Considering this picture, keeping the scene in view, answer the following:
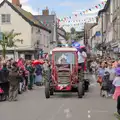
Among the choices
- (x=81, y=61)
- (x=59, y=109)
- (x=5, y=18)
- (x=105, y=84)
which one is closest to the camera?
(x=59, y=109)

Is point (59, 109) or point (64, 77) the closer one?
point (59, 109)

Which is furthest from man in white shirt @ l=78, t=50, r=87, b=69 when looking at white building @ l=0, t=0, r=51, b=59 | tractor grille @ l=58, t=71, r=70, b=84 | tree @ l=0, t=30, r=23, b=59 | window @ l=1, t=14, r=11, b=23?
window @ l=1, t=14, r=11, b=23

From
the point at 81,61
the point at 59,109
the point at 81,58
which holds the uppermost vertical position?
the point at 81,58

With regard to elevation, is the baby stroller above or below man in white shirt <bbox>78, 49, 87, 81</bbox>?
below

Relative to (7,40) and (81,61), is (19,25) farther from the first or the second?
(81,61)

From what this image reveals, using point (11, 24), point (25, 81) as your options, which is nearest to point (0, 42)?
point (11, 24)

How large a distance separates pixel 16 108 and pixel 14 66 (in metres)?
4.08

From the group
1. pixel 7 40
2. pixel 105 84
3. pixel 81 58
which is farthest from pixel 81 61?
pixel 7 40

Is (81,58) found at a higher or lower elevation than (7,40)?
lower

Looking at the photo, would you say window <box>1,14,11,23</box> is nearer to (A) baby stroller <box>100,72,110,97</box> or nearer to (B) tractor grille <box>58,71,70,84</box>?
(A) baby stroller <box>100,72,110,97</box>

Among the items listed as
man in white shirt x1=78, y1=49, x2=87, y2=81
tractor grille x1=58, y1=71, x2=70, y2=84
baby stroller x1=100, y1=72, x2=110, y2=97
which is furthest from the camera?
man in white shirt x1=78, y1=49, x2=87, y2=81

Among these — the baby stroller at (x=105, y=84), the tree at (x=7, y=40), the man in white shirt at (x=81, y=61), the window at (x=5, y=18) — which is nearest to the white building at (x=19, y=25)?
the window at (x=5, y=18)

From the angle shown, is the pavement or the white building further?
the white building

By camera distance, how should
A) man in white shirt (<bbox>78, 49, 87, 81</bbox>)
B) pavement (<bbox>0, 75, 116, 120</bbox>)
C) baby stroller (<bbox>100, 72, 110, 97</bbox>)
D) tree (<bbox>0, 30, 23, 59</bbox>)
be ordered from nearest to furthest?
pavement (<bbox>0, 75, 116, 120</bbox>)
baby stroller (<bbox>100, 72, 110, 97</bbox>)
man in white shirt (<bbox>78, 49, 87, 81</bbox>)
tree (<bbox>0, 30, 23, 59</bbox>)
